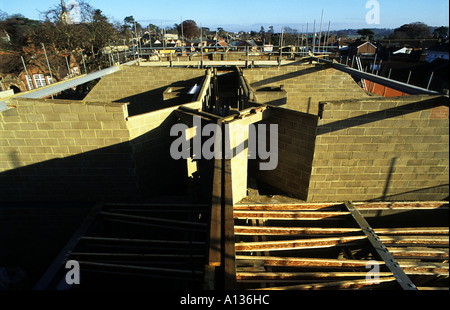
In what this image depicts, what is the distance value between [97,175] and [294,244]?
20.9 feet

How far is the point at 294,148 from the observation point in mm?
8680

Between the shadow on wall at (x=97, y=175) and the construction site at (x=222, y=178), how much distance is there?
0.12 feet

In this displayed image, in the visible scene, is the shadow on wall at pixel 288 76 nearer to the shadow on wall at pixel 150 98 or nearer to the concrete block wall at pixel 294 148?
the shadow on wall at pixel 150 98

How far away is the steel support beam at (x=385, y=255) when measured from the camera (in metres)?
5.71

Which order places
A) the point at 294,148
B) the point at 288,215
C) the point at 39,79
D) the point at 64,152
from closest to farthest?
the point at 288,215 → the point at 64,152 → the point at 294,148 → the point at 39,79

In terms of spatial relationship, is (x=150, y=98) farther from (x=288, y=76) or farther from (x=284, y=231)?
(x=284, y=231)

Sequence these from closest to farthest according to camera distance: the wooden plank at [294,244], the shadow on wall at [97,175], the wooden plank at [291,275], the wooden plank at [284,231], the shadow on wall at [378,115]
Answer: the wooden plank at [291,275] → the wooden plank at [294,244] → the wooden plank at [284,231] → the shadow on wall at [378,115] → the shadow on wall at [97,175]

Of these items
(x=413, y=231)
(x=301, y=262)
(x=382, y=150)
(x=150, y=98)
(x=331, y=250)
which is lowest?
(x=331, y=250)

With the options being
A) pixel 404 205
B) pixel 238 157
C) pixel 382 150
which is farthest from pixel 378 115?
pixel 238 157

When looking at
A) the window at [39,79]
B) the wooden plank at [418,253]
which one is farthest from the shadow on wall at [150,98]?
the window at [39,79]
